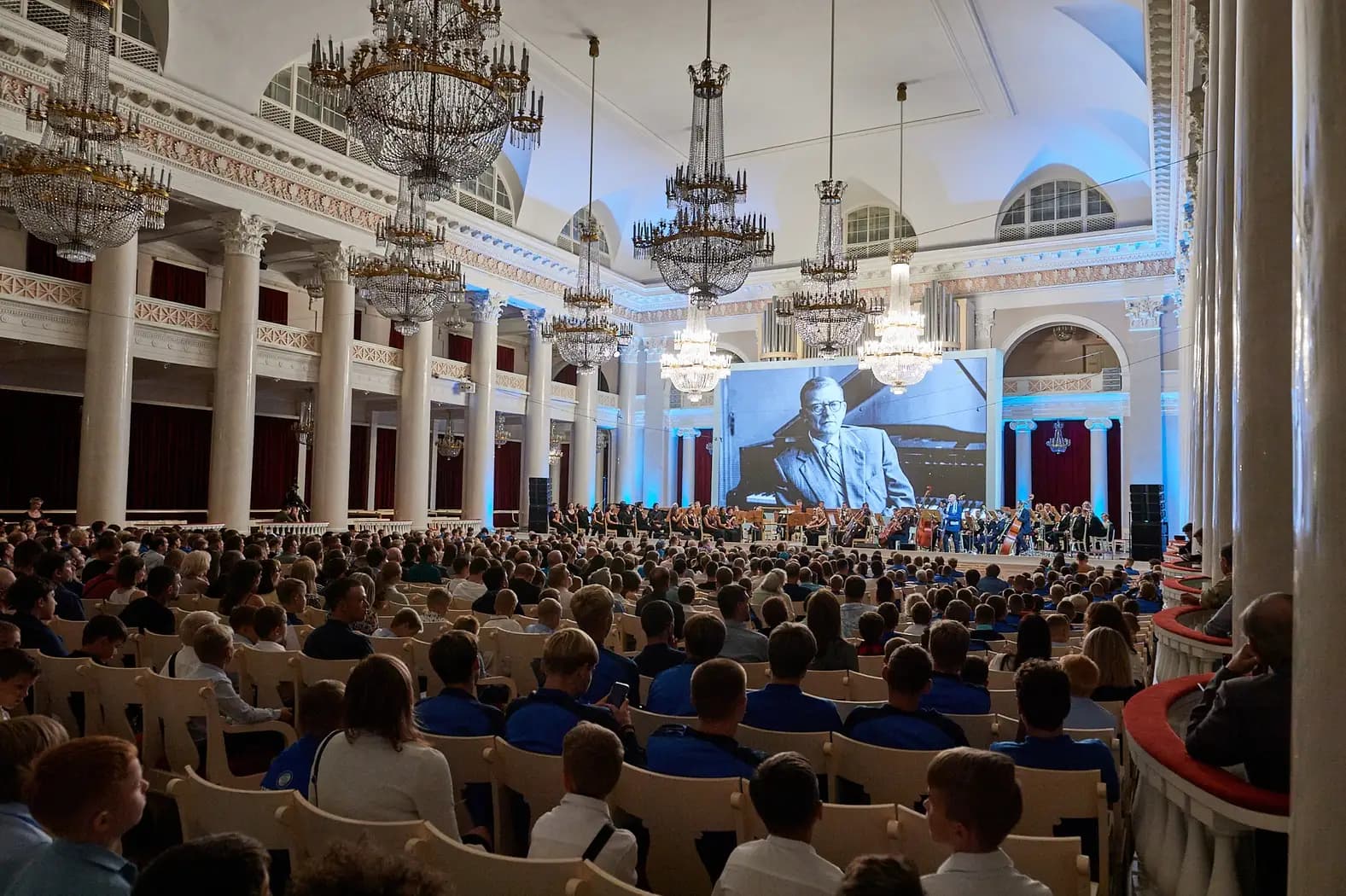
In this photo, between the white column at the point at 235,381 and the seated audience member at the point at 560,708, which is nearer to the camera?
the seated audience member at the point at 560,708

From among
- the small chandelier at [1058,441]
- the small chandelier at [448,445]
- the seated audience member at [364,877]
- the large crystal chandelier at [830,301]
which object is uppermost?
the large crystal chandelier at [830,301]

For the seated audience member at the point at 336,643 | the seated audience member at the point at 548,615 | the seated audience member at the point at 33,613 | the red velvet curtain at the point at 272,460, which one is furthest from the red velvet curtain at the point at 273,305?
the seated audience member at the point at 336,643

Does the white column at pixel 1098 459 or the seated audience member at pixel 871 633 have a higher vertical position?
the white column at pixel 1098 459

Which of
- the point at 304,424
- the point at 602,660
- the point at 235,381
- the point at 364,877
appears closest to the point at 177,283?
the point at 304,424

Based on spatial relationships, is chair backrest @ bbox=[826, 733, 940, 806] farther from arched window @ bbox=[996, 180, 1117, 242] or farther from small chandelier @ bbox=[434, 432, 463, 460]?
arched window @ bbox=[996, 180, 1117, 242]

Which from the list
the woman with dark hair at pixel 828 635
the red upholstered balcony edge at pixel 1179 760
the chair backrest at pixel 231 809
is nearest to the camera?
the red upholstered balcony edge at pixel 1179 760

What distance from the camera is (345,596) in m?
4.95

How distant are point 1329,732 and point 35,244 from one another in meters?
20.2

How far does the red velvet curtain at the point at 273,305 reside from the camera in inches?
840

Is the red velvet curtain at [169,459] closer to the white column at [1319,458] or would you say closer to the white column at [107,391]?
the white column at [107,391]

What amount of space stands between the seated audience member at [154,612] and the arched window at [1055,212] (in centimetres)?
2184

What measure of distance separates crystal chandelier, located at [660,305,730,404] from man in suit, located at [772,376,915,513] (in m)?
6.77

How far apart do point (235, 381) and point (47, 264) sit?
4833 millimetres

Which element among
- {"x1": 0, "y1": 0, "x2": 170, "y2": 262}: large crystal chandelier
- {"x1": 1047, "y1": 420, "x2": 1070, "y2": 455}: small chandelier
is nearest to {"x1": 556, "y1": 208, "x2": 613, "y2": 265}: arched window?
{"x1": 1047, "y1": 420, "x2": 1070, "y2": 455}: small chandelier
